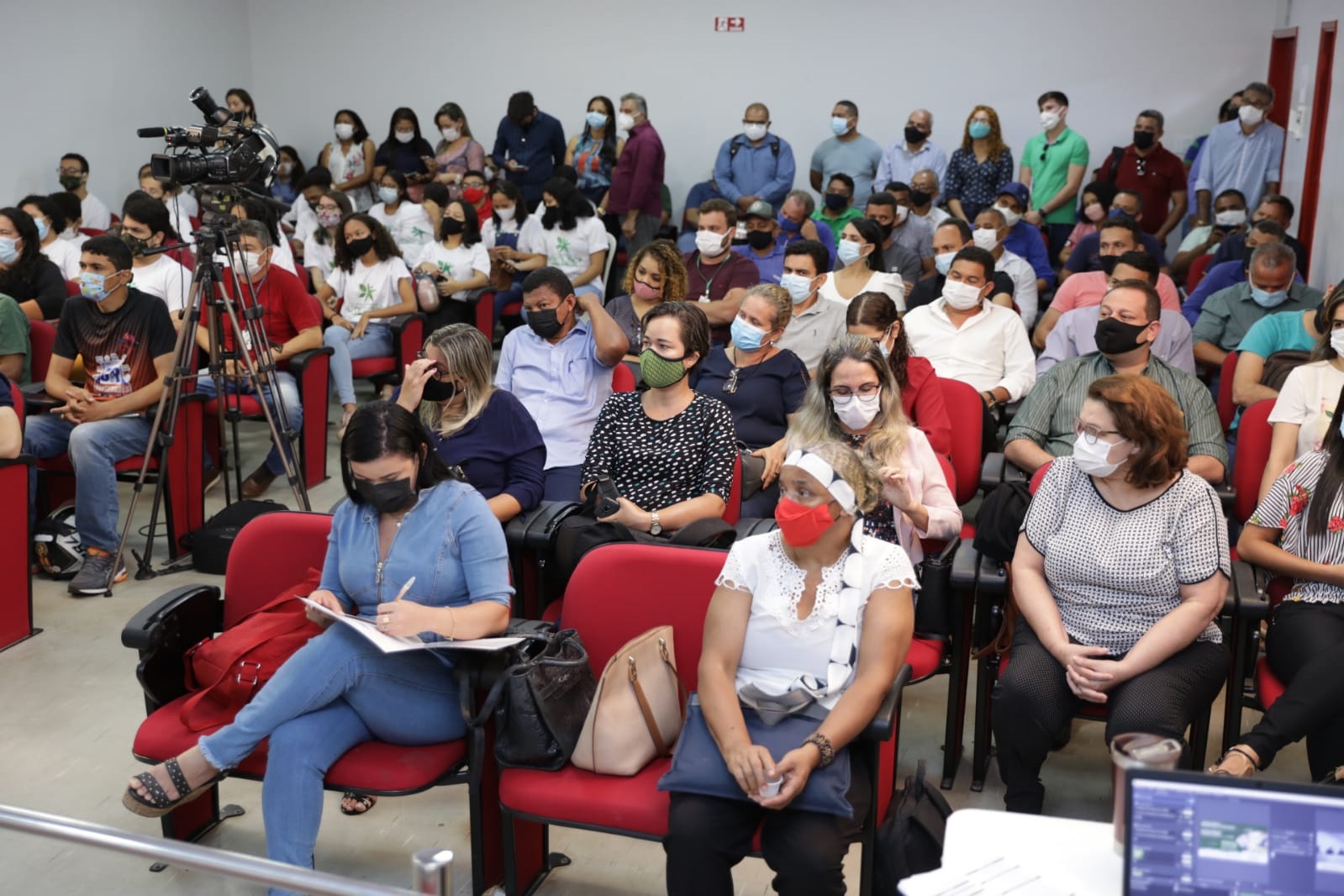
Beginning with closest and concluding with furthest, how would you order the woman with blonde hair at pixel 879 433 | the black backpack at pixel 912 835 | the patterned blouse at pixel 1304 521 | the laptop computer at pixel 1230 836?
1. the laptop computer at pixel 1230 836
2. the black backpack at pixel 912 835
3. the patterned blouse at pixel 1304 521
4. the woman with blonde hair at pixel 879 433

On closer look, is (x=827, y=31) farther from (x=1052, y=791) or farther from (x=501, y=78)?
(x=1052, y=791)

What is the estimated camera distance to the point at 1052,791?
10.6 ft

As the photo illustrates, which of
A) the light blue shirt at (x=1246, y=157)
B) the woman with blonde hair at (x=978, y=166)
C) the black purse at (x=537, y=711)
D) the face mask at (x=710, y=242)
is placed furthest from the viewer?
the woman with blonde hair at (x=978, y=166)

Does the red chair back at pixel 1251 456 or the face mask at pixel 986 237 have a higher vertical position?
the face mask at pixel 986 237

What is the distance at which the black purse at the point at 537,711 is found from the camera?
8.27ft

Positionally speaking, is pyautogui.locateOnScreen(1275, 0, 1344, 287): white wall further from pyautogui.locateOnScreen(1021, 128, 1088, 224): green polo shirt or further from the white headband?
the white headband

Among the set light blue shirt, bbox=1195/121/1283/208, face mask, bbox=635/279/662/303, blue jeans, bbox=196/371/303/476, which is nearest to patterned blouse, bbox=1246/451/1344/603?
face mask, bbox=635/279/662/303

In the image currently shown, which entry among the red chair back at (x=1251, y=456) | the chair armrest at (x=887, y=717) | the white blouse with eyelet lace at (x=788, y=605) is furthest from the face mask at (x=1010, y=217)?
the chair armrest at (x=887, y=717)

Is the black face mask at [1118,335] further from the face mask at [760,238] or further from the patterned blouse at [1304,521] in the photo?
the face mask at [760,238]

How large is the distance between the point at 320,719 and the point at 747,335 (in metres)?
2.14

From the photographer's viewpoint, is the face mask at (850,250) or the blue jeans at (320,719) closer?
the blue jeans at (320,719)

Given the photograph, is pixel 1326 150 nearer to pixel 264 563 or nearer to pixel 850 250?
pixel 850 250

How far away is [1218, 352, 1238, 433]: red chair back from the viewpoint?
462 cm

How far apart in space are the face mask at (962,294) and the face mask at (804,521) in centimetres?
255
